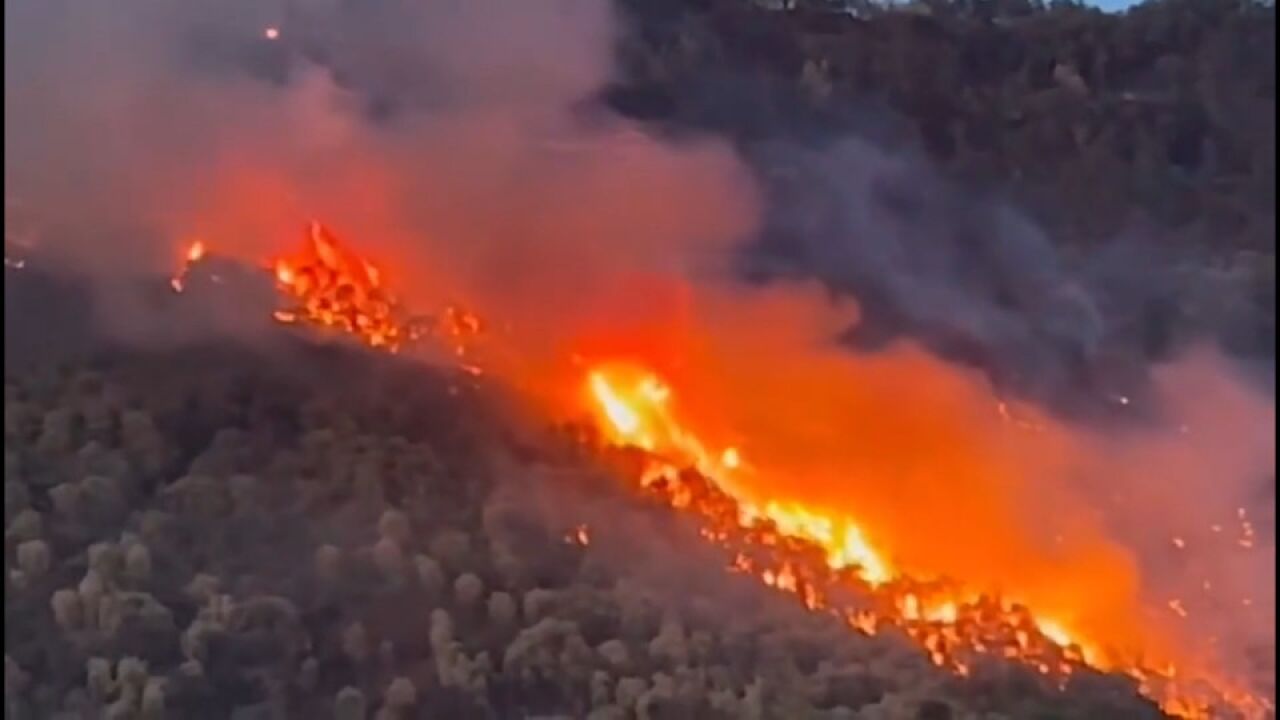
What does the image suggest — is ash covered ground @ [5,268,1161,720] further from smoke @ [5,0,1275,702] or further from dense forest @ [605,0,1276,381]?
dense forest @ [605,0,1276,381]

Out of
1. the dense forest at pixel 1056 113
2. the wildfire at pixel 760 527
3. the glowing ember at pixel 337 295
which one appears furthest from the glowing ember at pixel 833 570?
the dense forest at pixel 1056 113

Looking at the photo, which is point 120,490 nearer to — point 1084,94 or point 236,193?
point 236,193

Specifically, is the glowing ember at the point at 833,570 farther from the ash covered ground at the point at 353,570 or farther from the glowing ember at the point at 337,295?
the glowing ember at the point at 337,295

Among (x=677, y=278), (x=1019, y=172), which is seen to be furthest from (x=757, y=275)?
(x=1019, y=172)

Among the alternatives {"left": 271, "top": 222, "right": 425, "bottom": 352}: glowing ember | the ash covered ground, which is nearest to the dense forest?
{"left": 271, "top": 222, "right": 425, "bottom": 352}: glowing ember

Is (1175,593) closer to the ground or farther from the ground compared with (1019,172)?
closer to the ground

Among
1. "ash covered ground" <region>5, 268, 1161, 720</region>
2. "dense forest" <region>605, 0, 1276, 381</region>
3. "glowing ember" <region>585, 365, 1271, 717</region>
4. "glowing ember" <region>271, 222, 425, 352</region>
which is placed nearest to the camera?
"ash covered ground" <region>5, 268, 1161, 720</region>
